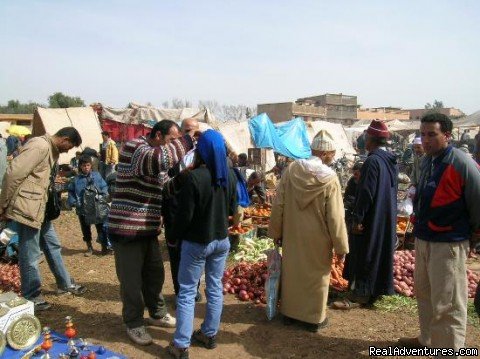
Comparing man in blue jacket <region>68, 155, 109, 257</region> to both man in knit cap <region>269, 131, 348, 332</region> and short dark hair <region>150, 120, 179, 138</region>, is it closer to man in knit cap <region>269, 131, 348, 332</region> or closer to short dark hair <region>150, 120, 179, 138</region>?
short dark hair <region>150, 120, 179, 138</region>

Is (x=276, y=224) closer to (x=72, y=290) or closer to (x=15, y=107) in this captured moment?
A: (x=72, y=290)

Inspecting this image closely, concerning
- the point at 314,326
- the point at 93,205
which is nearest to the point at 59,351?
the point at 314,326

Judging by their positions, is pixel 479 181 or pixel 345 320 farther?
pixel 345 320

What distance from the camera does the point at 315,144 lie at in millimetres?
3840

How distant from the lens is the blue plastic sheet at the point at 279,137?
1467 centimetres

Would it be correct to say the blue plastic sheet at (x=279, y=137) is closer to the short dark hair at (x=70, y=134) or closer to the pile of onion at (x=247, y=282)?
the pile of onion at (x=247, y=282)

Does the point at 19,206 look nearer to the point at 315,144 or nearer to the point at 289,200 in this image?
the point at 289,200

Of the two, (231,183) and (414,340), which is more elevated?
(231,183)

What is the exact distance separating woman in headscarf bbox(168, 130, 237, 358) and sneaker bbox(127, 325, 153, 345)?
0.30 m

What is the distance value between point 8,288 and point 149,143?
2.92 m

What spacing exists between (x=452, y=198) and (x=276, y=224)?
1637mm

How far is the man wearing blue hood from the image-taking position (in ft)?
13.6

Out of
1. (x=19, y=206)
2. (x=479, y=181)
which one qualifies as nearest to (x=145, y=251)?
(x=19, y=206)

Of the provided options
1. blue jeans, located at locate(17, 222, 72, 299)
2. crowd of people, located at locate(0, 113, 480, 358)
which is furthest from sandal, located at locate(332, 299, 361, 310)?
blue jeans, located at locate(17, 222, 72, 299)
